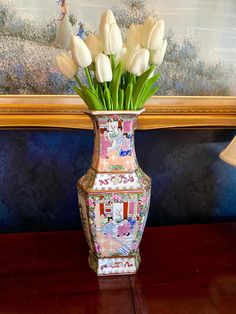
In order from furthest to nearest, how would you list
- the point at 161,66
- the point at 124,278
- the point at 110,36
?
the point at 161,66 → the point at 124,278 → the point at 110,36

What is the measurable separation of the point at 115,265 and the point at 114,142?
13.1 inches

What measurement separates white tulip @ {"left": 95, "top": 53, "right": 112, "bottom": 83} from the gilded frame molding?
29cm

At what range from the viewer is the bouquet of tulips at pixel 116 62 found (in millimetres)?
604

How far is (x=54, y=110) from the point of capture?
899 millimetres

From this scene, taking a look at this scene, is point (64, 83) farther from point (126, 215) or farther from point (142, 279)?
point (142, 279)

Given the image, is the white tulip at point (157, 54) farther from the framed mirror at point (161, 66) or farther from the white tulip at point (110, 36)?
the framed mirror at point (161, 66)

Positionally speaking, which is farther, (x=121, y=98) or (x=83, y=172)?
(x=83, y=172)

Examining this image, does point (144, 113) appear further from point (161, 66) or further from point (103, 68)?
point (103, 68)

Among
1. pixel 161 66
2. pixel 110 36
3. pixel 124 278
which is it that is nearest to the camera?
pixel 110 36

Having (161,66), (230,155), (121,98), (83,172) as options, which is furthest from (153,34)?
(83,172)

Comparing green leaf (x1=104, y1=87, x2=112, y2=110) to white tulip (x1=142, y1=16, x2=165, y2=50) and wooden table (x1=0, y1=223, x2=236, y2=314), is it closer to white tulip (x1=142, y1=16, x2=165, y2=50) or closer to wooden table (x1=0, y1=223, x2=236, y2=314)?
white tulip (x1=142, y1=16, x2=165, y2=50)

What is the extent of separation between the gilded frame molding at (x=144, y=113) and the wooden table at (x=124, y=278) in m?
0.36

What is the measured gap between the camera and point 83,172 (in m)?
0.99

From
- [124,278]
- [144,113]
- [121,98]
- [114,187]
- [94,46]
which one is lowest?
[124,278]
